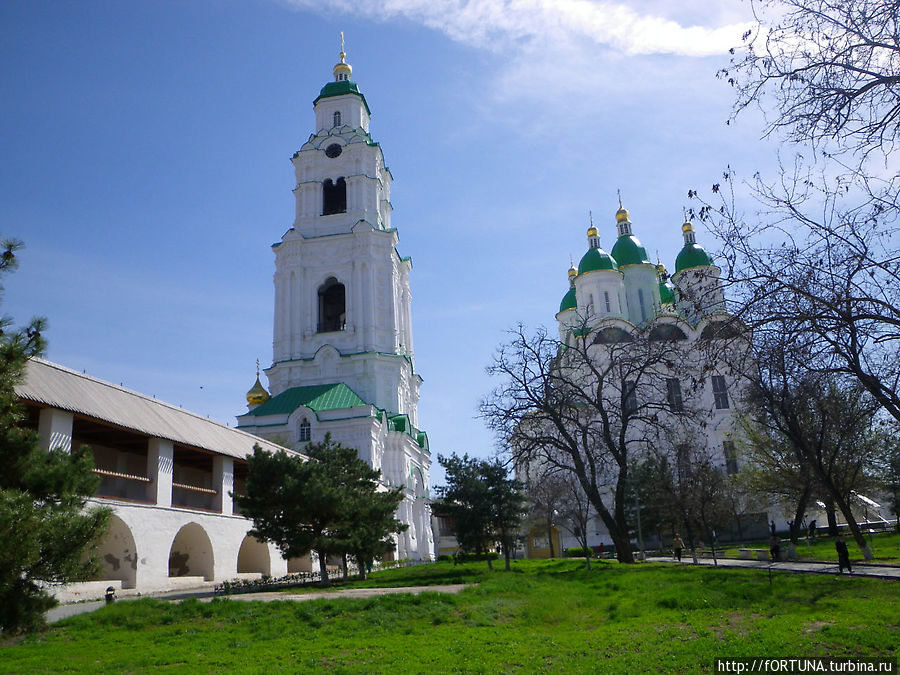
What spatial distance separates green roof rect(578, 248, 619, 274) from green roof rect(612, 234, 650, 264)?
94.3 inches

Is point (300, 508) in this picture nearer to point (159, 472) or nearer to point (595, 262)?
point (159, 472)

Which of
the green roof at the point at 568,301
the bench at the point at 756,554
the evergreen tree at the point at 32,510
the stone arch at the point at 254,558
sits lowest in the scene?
the bench at the point at 756,554

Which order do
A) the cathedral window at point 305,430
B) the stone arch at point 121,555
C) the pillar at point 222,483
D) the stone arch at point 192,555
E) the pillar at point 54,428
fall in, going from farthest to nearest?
the cathedral window at point 305,430, the pillar at point 222,483, the stone arch at point 192,555, the stone arch at point 121,555, the pillar at point 54,428

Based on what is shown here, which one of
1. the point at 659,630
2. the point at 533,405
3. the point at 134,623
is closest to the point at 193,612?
the point at 134,623

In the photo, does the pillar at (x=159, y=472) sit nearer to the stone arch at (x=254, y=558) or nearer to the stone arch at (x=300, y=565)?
the stone arch at (x=254, y=558)

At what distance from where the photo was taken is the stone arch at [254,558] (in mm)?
27406

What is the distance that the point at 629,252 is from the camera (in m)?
58.0

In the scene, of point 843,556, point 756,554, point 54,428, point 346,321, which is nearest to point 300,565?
point 54,428

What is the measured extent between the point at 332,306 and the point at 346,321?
3916 mm

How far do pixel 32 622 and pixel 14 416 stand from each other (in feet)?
8.25

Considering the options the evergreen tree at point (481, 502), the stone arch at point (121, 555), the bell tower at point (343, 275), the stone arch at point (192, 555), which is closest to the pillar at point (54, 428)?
the stone arch at point (121, 555)

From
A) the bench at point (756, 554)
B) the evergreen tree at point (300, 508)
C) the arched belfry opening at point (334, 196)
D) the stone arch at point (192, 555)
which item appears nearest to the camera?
the evergreen tree at point (300, 508)

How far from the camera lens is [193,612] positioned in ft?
43.2

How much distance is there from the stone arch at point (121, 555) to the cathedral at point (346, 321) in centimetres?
1771
